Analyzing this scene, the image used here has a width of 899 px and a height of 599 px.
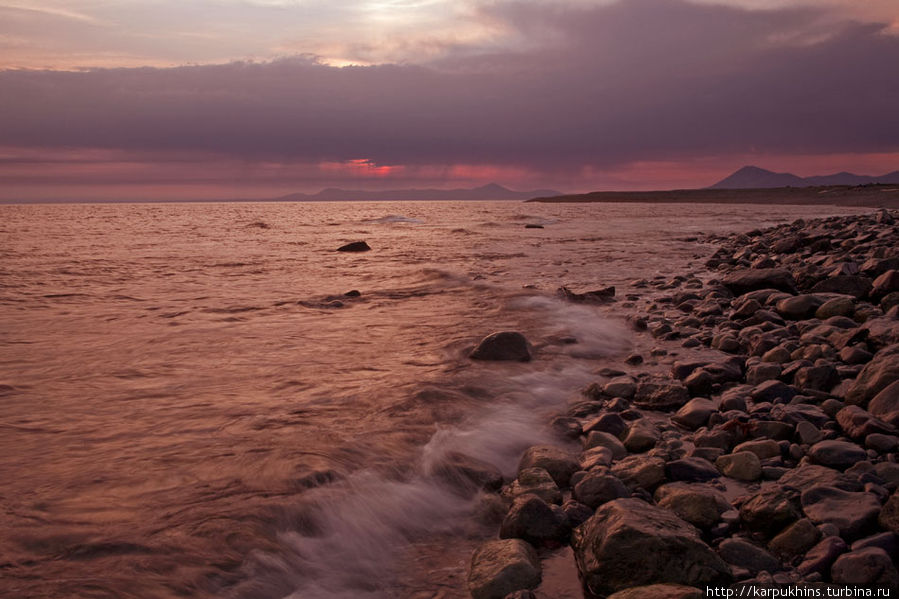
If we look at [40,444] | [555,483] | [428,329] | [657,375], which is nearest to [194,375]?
[40,444]

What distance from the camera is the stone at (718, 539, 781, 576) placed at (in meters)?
2.51

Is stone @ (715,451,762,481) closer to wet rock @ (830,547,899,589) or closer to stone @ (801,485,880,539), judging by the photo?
stone @ (801,485,880,539)

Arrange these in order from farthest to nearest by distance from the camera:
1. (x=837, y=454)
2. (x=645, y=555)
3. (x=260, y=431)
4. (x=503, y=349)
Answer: (x=503, y=349), (x=260, y=431), (x=837, y=454), (x=645, y=555)

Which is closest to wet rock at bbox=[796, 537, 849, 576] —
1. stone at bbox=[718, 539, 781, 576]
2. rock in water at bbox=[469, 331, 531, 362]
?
stone at bbox=[718, 539, 781, 576]

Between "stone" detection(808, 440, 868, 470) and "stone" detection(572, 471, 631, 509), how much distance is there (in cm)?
127

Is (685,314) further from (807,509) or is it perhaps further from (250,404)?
(250,404)

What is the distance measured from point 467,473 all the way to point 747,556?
181cm

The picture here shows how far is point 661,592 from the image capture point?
7.21 feet

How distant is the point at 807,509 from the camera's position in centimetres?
280

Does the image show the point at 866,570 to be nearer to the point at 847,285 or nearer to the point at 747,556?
the point at 747,556

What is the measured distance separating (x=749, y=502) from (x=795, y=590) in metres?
0.62

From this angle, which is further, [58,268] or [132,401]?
[58,268]

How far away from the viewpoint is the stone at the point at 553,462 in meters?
3.51

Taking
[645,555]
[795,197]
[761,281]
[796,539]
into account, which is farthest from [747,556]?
[795,197]
